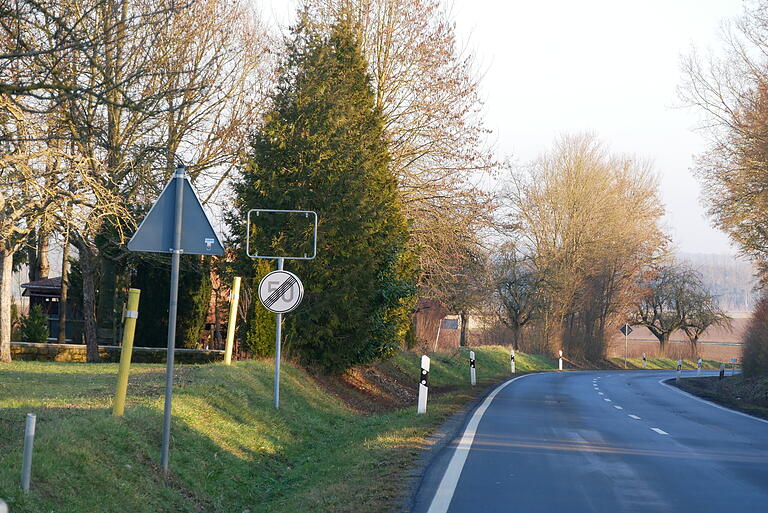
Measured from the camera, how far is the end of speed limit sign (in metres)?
15.0

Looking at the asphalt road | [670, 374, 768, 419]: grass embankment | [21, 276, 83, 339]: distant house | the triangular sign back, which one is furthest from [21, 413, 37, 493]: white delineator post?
[21, 276, 83, 339]: distant house

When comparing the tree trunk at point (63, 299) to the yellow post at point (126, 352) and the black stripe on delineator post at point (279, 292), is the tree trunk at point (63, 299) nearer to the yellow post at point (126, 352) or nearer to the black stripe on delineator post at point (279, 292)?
the black stripe on delineator post at point (279, 292)

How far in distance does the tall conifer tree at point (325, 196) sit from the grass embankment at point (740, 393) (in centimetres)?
982

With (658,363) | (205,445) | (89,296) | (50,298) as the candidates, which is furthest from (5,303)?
(658,363)

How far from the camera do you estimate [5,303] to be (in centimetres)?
2336

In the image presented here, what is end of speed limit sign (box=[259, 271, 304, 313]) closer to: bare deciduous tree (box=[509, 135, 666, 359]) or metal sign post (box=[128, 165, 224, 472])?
metal sign post (box=[128, 165, 224, 472])

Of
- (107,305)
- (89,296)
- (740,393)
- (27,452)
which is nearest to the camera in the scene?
(27,452)

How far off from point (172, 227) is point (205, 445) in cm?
289

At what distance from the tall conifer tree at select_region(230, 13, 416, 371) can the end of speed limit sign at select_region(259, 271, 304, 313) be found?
5.49 metres

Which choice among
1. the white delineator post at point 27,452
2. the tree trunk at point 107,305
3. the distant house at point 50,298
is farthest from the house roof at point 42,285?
the white delineator post at point 27,452

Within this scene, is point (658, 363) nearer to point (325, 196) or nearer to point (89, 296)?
point (89, 296)

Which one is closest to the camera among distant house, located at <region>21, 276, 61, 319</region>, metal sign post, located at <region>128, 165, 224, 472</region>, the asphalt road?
the asphalt road

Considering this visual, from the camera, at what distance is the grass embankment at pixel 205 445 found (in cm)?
743

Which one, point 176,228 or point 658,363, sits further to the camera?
point 658,363
